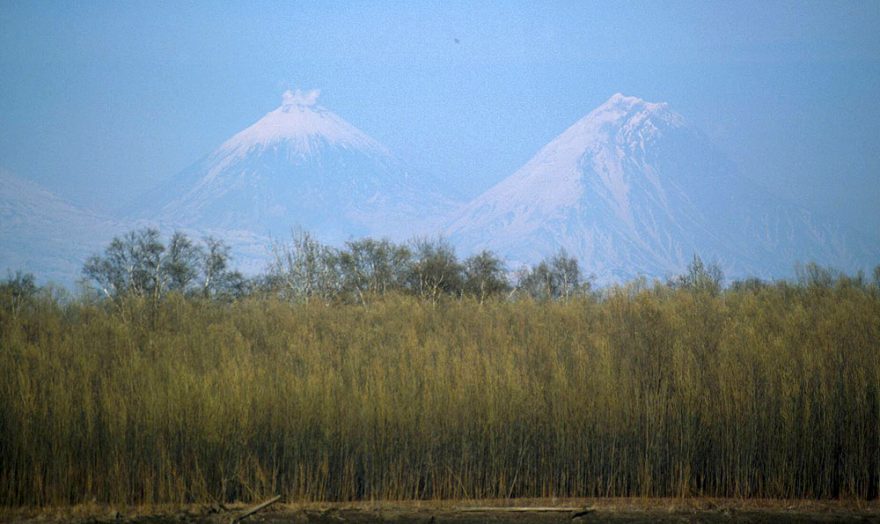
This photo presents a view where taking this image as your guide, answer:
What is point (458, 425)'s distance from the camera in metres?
8.64

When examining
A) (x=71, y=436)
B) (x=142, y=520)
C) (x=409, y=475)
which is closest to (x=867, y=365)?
(x=409, y=475)

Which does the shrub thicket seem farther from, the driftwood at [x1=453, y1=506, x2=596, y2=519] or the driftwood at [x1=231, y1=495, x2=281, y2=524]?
the driftwood at [x1=453, y1=506, x2=596, y2=519]

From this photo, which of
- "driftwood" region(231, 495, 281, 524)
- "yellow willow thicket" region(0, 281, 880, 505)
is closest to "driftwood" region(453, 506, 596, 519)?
"yellow willow thicket" region(0, 281, 880, 505)

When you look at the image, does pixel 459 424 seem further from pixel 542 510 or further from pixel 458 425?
pixel 542 510

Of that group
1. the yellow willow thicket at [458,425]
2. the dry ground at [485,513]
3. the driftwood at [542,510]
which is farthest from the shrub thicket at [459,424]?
the driftwood at [542,510]

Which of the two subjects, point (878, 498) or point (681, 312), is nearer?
point (878, 498)

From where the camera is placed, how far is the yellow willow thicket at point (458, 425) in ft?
27.3

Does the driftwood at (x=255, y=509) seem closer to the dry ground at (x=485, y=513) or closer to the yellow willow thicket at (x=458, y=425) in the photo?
the dry ground at (x=485, y=513)

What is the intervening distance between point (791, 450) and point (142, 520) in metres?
6.39

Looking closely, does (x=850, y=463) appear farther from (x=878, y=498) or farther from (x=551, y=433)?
(x=551, y=433)

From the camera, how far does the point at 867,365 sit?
8.73 metres

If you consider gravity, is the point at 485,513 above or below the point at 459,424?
below

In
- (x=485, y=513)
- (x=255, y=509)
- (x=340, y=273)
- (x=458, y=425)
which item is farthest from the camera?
(x=340, y=273)

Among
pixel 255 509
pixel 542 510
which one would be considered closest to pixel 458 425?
pixel 542 510
